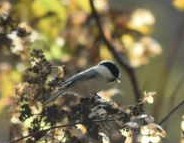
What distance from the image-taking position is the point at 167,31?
6.88 m

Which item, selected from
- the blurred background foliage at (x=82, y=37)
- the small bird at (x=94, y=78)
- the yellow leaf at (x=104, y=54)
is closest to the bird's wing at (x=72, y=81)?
the small bird at (x=94, y=78)

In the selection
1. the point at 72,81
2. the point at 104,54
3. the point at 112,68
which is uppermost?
the point at 104,54

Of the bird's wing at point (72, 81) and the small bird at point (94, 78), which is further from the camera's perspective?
the small bird at point (94, 78)

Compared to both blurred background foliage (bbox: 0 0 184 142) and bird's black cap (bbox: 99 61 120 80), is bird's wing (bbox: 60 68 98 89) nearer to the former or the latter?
bird's black cap (bbox: 99 61 120 80)

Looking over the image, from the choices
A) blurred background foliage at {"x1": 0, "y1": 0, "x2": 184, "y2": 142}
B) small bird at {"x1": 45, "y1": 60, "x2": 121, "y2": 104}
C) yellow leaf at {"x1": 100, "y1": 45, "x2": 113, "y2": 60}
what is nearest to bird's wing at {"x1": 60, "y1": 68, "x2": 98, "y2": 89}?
small bird at {"x1": 45, "y1": 60, "x2": 121, "y2": 104}

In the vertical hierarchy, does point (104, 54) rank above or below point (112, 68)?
above

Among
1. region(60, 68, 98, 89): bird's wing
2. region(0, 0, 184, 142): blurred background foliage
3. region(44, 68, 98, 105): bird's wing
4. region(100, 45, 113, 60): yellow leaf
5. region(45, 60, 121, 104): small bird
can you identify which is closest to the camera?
region(44, 68, 98, 105): bird's wing

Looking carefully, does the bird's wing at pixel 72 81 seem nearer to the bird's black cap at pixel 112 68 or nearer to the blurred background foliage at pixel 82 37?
the bird's black cap at pixel 112 68

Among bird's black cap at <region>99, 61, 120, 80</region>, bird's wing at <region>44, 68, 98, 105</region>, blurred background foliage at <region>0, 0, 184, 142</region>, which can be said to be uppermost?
blurred background foliage at <region>0, 0, 184, 142</region>

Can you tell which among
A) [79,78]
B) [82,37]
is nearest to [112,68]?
[79,78]

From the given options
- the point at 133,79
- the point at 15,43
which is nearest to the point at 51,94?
the point at 15,43

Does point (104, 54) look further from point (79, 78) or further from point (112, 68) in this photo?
point (79, 78)

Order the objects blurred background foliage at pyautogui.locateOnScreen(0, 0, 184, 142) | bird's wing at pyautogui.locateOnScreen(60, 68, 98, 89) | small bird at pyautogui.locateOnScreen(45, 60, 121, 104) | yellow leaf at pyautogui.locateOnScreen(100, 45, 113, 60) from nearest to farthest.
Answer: bird's wing at pyautogui.locateOnScreen(60, 68, 98, 89) → small bird at pyautogui.locateOnScreen(45, 60, 121, 104) → blurred background foliage at pyautogui.locateOnScreen(0, 0, 184, 142) → yellow leaf at pyautogui.locateOnScreen(100, 45, 113, 60)

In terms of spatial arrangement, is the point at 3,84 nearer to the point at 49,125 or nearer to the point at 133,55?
the point at 133,55
